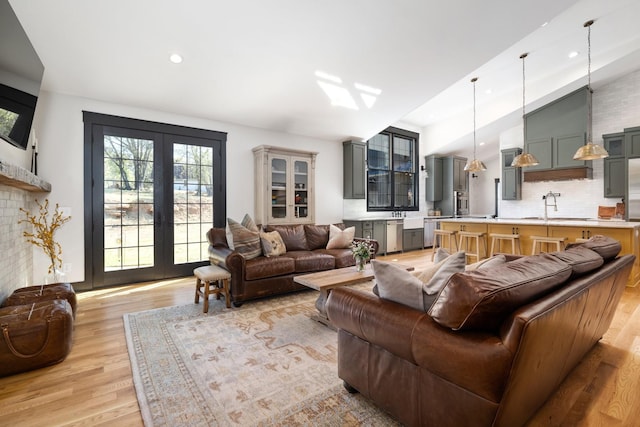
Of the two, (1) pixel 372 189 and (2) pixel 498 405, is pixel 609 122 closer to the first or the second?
(1) pixel 372 189

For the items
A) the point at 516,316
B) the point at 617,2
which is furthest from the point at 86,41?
the point at 617,2

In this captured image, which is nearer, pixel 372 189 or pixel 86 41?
pixel 86 41

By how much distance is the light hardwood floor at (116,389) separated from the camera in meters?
1.68

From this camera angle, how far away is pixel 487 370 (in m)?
1.11

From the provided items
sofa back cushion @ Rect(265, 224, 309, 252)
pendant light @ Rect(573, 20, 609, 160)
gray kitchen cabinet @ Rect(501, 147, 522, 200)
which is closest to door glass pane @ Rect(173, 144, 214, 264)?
sofa back cushion @ Rect(265, 224, 309, 252)

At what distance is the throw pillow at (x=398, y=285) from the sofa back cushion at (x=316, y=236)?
10.3 ft

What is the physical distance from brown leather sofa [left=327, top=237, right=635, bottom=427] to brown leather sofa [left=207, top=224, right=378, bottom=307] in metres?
1.90

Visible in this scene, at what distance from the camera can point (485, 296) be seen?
1141mm

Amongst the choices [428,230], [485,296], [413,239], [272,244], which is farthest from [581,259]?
[428,230]

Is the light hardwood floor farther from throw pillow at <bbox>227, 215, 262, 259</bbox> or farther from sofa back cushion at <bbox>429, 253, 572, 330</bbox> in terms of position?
throw pillow at <bbox>227, 215, 262, 259</bbox>

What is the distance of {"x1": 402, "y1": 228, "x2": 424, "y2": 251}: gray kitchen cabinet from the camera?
7402mm

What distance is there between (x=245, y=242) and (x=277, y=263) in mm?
475

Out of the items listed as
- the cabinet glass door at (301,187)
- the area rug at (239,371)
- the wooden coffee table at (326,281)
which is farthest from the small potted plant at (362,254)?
the cabinet glass door at (301,187)

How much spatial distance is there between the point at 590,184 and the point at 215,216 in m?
7.82
